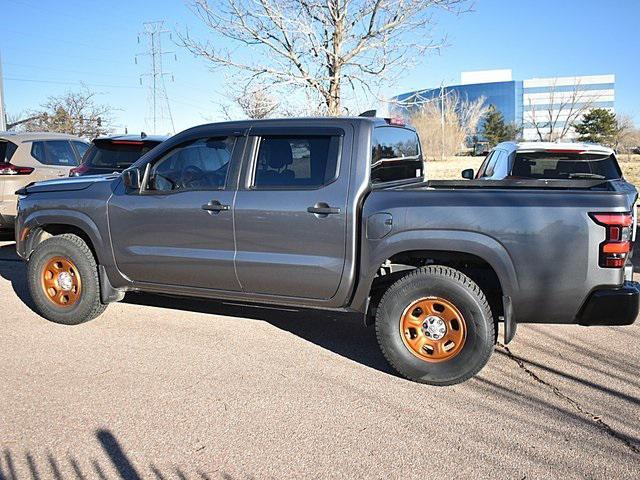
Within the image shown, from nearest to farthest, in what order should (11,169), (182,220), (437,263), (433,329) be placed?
(433,329), (437,263), (182,220), (11,169)

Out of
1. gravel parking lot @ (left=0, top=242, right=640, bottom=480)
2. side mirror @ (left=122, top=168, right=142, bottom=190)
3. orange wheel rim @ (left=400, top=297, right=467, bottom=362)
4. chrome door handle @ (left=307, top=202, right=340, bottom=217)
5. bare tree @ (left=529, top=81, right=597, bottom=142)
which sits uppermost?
bare tree @ (left=529, top=81, right=597, bottom=142)

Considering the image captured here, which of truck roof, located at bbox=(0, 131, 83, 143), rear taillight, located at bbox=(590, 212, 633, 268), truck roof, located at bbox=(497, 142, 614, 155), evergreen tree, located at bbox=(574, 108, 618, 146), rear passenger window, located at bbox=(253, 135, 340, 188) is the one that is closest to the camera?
rear taillight, located at bbox=(590, 212, 633, 268)

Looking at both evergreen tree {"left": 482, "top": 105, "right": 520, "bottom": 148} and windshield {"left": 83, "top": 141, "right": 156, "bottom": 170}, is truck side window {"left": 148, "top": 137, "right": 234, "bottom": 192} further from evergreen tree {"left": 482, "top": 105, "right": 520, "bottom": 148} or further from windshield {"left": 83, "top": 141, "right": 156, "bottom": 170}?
evergreen tree {"left": 482, "top": 105, "right": 520, "bottom": 148}

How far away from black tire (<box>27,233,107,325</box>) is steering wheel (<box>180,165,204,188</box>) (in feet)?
3.92

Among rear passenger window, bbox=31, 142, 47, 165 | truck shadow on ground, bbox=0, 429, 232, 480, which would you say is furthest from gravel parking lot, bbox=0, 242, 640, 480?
rear passenger window, bbox=31, 142, 47, 165

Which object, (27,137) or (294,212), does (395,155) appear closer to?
(294,212)

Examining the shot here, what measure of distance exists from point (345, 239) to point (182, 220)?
145cm

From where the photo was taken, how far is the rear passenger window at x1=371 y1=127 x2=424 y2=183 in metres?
4.86

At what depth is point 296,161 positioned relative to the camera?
4.85m

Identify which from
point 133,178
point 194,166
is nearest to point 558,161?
point 194,166

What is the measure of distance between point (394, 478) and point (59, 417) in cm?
210

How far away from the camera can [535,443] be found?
3.45 meters

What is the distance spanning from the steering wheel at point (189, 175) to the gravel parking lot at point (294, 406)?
4.43 ft

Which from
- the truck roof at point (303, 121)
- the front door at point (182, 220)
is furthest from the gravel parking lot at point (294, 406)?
the truck roof at point (303, 121)
